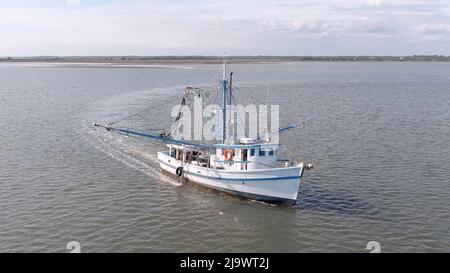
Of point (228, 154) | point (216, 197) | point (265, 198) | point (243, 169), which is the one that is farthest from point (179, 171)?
point (265, 198)

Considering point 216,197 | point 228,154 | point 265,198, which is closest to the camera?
point 265,198

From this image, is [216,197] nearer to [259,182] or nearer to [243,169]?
[243,169]

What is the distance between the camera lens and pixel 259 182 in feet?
118

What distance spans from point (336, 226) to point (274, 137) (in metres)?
11.4

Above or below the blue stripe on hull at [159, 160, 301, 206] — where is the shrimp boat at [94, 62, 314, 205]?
above

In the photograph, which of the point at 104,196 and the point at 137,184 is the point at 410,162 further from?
the point at 104,196

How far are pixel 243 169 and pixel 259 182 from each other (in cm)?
249

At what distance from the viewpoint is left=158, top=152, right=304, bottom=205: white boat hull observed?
34.8 meters

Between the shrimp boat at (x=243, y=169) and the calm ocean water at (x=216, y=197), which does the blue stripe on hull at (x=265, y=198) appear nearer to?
the shrimp boat at (x=243, y=169)

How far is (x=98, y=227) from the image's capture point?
31125mm

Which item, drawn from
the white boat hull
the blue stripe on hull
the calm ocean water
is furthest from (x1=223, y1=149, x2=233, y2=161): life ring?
the calm ocean water

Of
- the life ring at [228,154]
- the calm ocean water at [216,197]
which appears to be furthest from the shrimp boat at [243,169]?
the calm ocean water at [216,197]

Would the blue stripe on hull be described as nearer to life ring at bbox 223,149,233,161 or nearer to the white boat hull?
the white boat hull
